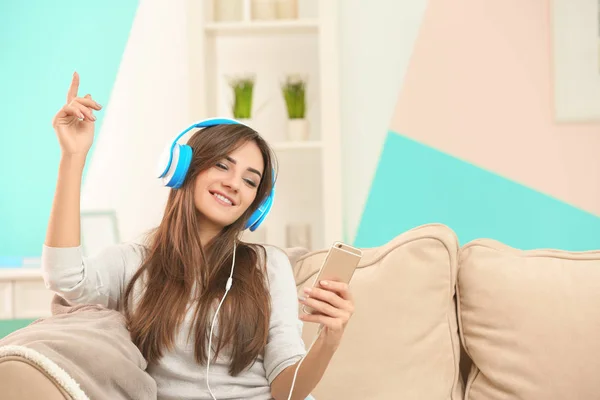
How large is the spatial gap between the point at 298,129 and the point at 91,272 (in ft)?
5.17

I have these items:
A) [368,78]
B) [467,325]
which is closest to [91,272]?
[467,325]

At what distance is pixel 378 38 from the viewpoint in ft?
10.6

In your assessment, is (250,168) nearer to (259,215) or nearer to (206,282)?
(259,215)

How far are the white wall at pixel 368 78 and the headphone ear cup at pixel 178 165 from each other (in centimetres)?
166

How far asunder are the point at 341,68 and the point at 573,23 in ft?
3.29

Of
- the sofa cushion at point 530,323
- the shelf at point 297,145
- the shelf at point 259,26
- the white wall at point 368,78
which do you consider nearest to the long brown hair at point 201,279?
the sofa cushion at point 530,323

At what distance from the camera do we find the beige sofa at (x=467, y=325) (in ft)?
5.65

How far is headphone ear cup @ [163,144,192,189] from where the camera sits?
163cm

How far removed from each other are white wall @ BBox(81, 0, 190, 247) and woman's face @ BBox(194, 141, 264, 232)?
5.45ft

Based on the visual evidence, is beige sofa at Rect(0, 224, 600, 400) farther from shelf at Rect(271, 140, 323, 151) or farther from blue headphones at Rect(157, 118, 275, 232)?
shelf at Rect(271, 140, 323, 151)

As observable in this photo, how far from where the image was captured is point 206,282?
166cm

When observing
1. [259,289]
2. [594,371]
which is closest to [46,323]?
[259,289]

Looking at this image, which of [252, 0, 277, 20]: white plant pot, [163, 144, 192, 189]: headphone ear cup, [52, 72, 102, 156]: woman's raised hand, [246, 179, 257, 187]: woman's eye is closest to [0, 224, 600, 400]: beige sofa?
[246, 179, 257, 187]: woman's eye

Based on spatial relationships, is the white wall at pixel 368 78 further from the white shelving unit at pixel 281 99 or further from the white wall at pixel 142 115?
the white wall at pixel 142 115
